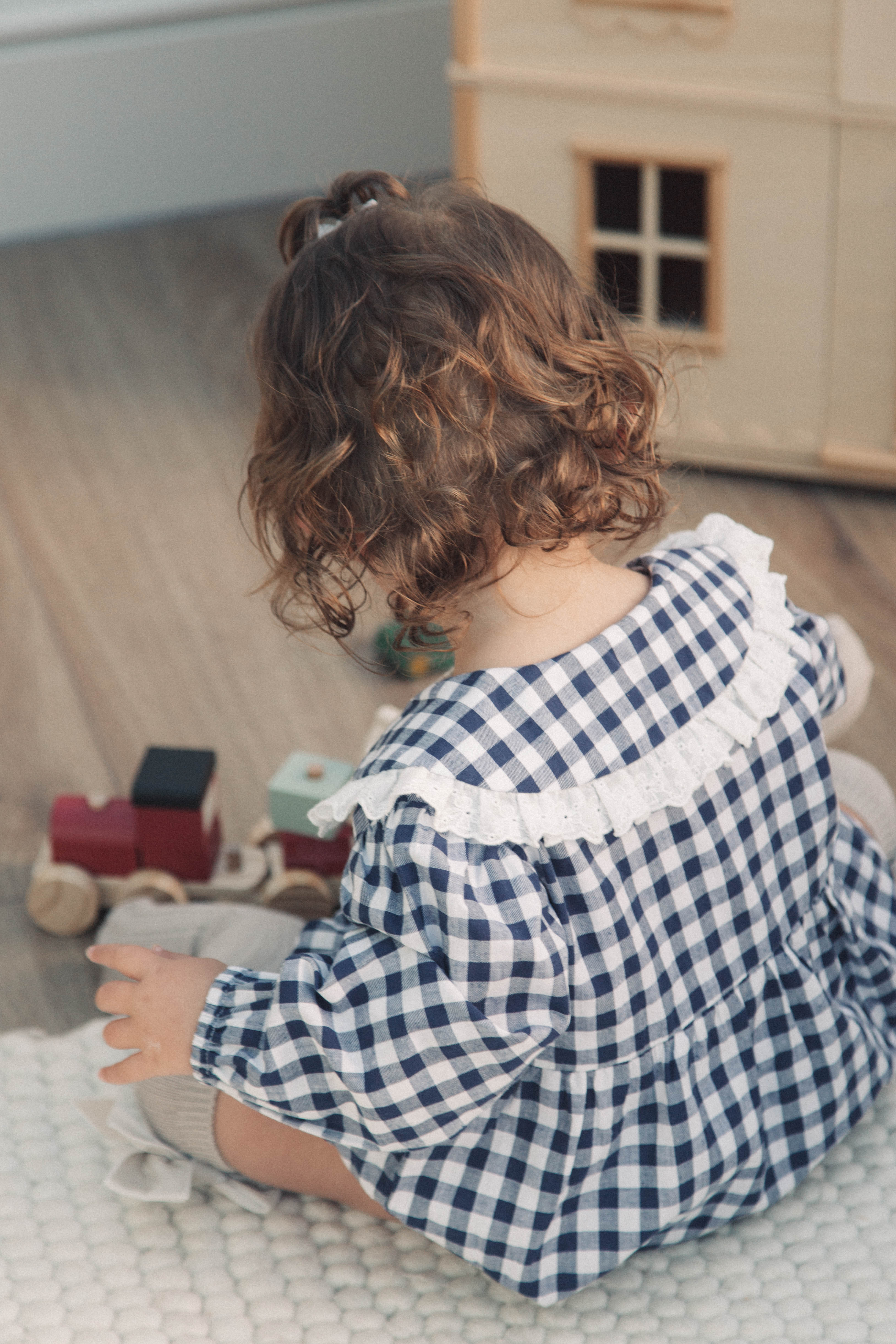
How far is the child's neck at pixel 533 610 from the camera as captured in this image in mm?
694

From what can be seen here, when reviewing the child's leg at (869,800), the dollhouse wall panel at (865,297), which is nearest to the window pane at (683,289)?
the dollhouse wall panel at (865,297)

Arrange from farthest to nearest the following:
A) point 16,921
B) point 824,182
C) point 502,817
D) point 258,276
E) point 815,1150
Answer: point 258,276 < point 824,182 < point 16,921 < point 815,1150 < point 502,817

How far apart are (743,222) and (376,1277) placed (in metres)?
0.92

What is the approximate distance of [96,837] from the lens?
0.99 meters

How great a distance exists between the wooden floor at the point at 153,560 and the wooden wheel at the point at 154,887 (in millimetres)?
59

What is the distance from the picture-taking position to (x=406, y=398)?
65 cm

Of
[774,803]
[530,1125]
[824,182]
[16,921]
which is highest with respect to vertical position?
[824,182]

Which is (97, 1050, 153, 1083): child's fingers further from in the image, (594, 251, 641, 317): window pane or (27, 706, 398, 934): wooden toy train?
(594, 251, 641, 317): window pane

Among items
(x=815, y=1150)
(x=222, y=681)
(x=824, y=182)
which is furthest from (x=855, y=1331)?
(x=824, y=182)

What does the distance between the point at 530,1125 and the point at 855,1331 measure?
0.18 metres

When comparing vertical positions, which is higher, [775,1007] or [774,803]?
[774,803]

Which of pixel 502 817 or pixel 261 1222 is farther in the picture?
pixel 261 1222

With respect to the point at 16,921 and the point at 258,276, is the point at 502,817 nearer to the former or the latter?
the point at 16,921

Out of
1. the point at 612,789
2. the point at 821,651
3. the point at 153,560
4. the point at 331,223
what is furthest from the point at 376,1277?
the point at 153,560
